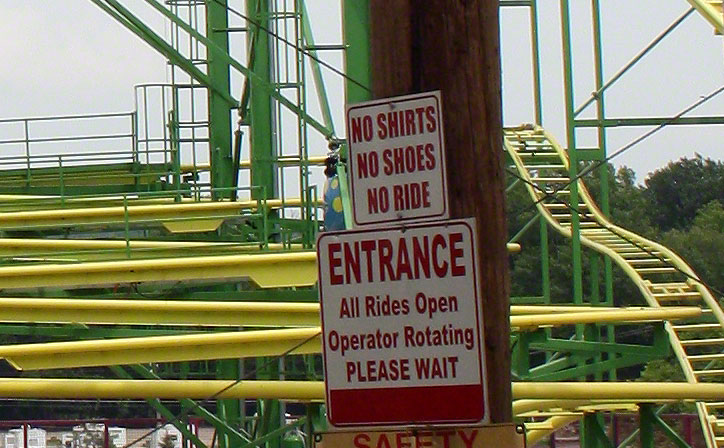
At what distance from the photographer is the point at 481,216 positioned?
6199mm

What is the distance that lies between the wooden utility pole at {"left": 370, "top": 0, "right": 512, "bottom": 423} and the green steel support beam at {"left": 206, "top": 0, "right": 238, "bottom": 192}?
1393 centimetres

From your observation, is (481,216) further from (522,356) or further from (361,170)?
(522,356)

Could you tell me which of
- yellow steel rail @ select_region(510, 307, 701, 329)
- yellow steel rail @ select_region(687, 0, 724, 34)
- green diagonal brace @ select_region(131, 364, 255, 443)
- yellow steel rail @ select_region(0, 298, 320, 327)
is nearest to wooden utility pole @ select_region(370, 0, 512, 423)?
yellow steel rail @ select_region(0, 298, 320, 327)

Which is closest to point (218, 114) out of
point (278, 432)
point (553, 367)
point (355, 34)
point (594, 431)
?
point (553, 367)

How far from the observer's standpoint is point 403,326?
5.93m

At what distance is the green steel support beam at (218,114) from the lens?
2025cm

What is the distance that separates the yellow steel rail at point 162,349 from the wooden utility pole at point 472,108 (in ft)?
17.3

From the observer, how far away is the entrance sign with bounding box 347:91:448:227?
6.04 metres

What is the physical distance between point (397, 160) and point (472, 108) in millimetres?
343

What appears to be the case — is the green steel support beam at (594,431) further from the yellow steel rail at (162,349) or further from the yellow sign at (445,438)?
the yellow sign at (445,438)

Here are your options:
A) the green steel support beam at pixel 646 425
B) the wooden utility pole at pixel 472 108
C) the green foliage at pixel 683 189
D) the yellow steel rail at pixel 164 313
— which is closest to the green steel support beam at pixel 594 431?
the green steel support beam at pixel 646 425

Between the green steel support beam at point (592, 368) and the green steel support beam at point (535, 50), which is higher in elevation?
the green steel support beam at point (535, 50)

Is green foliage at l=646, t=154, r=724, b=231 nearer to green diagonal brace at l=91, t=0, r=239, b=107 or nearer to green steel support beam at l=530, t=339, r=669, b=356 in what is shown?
green diagonal brace at l=91, t=0, r=239, b=107

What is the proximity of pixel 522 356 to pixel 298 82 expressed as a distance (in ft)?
13.4
